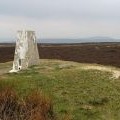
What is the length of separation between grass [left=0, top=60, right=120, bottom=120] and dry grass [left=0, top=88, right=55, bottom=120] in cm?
116

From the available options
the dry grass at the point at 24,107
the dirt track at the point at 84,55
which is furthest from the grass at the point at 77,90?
the dirt track at the point at 84,55

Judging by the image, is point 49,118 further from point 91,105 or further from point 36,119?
point 91,105

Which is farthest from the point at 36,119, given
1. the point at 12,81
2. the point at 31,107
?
the point at 12,81

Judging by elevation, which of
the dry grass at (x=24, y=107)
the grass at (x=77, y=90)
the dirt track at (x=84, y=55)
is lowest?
the dirt track at (x=84, y=55)

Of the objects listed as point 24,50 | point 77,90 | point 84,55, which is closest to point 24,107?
point 77,90

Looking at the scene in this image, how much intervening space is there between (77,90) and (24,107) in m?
6.72

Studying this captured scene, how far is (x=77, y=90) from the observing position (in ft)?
62.7

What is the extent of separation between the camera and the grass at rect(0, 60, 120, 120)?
52.1 feet

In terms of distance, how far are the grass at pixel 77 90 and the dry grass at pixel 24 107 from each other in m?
1.16

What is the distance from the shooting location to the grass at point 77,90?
52.1ft

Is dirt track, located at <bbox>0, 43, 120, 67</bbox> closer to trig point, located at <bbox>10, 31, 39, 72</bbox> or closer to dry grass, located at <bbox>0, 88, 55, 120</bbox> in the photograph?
trig point, located at <bbox>10, 31, 39, 72</bbox>

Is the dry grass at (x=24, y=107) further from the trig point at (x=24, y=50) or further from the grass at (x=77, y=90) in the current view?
the trig point at (x=24, y=50)

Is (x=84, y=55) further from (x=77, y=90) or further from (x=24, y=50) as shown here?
→ (x=77, y=90)

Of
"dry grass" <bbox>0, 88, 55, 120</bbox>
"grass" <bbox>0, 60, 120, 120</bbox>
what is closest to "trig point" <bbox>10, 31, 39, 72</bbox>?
"grass" <bbox>0, 60, 120, 120</bbox>
